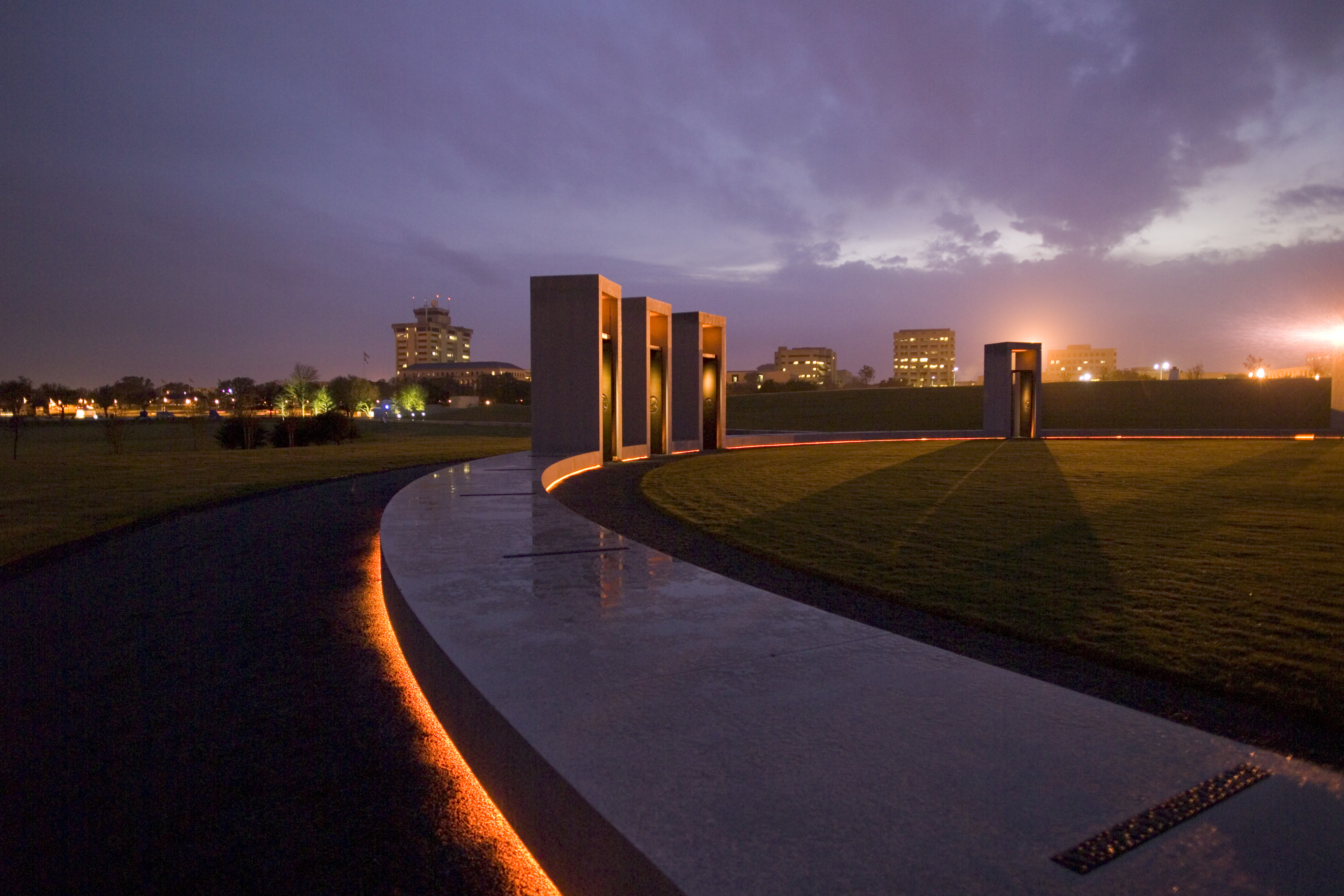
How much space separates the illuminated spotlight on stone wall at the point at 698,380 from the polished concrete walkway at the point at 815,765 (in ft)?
62.7

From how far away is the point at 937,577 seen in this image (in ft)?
21.5

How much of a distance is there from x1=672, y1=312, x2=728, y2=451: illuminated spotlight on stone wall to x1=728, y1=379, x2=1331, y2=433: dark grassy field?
720 inches

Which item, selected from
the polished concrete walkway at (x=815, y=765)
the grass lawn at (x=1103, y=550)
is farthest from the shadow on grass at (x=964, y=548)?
the polished concrete walkway at (x=815, y=765)

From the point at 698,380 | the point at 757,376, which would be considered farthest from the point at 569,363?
the point at 757,376

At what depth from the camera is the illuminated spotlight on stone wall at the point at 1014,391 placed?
3138 cm

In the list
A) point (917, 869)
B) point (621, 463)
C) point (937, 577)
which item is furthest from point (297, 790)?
point (621, 463)

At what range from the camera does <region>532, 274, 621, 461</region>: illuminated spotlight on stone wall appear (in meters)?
17.8

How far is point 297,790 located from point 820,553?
5.55m

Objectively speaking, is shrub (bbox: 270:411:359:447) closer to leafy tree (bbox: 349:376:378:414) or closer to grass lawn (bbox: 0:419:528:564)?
grass lawn (bbox: 0:419:528:564)

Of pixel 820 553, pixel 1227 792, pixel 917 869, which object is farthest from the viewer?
pixel 820 553

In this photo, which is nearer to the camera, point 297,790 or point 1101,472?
point 297,790

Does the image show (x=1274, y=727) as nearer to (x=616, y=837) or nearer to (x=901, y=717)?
(x=901, y=717)

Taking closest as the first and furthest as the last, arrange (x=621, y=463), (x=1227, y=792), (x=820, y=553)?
1. (x=1227, y=792)
2. (x=820, y=553)
3. (x=621, y=463)

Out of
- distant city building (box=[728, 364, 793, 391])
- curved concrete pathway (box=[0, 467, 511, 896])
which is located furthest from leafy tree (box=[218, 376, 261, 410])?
distant city building (box=[728, 364, 793, 391])
